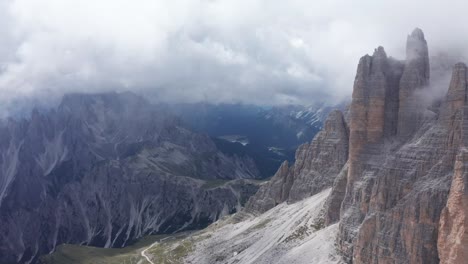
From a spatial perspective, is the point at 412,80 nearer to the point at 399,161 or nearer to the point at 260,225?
the point at 399,161

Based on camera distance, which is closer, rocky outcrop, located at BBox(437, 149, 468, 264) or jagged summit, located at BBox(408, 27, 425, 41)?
rocky outcrop, located at BBox(437, 149, 468, 264)

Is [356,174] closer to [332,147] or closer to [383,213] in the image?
[383,213]

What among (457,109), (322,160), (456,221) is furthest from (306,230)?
(456,221)

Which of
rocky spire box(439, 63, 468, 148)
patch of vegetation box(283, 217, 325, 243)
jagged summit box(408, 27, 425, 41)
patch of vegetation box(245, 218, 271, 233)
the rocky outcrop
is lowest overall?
patch of vegetation box(245, 218, 271, 233)

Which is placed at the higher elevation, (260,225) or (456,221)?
(456,221)

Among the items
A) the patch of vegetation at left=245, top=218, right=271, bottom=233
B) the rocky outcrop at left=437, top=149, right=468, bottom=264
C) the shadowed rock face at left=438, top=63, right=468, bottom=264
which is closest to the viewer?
the rocky outcrop at left=437, top=149, right=468, bottom=264

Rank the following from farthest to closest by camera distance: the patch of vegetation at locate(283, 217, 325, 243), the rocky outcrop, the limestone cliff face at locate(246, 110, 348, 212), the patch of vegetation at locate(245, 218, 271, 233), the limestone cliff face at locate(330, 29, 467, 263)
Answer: the patch of vegetation at locate(245, 218, 271, 233), the limestone cliff face at locate(246, 110, 348, 212), the patch of vegetation at locate(283, 217, 325, 243), the limestone cliff face at locate(330, 29, 467, 263), the rocky outcrop

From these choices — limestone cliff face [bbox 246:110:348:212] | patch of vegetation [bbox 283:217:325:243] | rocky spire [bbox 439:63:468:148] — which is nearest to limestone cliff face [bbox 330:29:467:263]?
rocky spire [bbox 439:63:468:148]

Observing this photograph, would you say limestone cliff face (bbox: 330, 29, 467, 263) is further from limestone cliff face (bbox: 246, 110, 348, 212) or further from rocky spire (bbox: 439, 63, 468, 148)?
limestone cliff face (bbox: 246, 110, 348, 212)

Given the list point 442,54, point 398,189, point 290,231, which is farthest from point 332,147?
point 398,189
